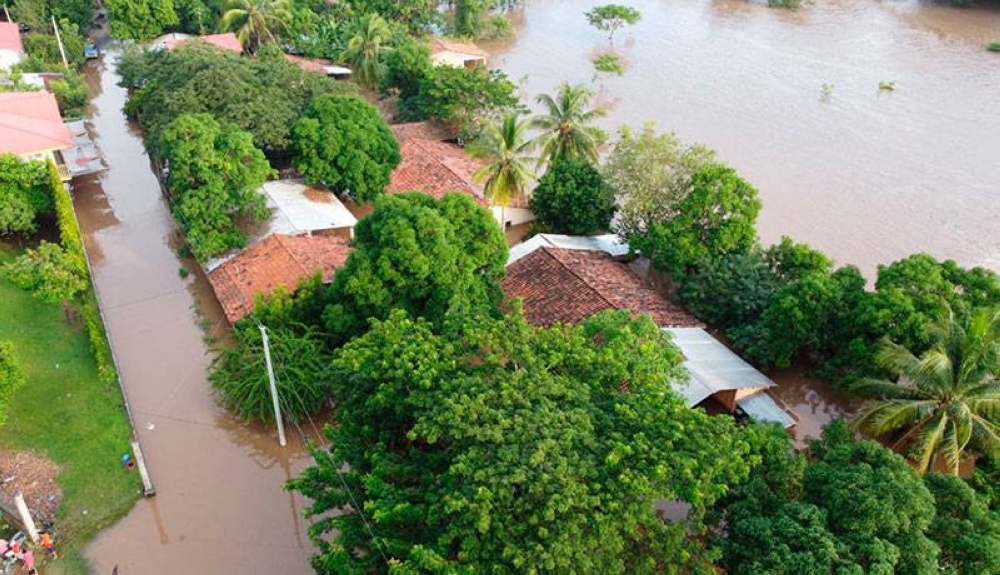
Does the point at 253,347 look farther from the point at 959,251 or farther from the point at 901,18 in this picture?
the point at 901,18

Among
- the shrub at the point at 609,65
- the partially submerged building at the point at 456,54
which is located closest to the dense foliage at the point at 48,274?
the partially submerged building at the point at 456,54

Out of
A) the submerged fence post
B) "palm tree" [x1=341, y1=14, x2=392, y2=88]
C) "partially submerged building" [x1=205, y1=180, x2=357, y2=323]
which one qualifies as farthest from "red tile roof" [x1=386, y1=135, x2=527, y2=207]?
the submerged fence post

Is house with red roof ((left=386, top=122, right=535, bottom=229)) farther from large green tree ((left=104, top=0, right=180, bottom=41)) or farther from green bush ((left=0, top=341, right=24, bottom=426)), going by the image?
large green tree ((left=104, top=0, right=180, bottom=41))

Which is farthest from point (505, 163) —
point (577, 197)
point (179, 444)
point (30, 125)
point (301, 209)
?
point (30, 125)

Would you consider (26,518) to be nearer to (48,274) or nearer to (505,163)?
(48,274)

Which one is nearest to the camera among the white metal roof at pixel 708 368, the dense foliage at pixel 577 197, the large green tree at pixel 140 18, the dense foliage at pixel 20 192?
the white metal roof at pixel 708 368

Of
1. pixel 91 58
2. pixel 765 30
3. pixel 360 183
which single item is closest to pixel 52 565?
pixel 360 183

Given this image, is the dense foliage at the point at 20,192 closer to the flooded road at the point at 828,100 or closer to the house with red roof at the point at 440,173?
the house with red roof at the point at 440,173
